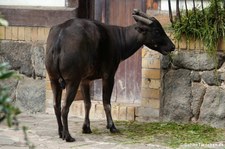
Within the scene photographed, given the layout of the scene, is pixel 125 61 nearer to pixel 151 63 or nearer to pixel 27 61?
pixel 151 63

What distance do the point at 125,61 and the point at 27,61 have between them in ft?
5.29

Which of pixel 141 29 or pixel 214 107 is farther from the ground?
pixel 141 29

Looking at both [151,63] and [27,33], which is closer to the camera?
[151,63]

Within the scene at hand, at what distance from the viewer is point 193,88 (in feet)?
22.6

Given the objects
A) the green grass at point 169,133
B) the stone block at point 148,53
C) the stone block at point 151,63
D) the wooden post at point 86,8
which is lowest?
the green grass at point 169,133

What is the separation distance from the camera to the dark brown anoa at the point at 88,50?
583 centimetres

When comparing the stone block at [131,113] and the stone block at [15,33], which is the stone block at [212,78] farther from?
the stone block at [15,33]

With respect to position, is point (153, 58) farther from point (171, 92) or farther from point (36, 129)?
point (36, 129)

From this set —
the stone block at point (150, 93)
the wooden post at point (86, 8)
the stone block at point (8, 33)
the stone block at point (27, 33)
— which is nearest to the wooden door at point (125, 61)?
the wooden post at point (86, 8)

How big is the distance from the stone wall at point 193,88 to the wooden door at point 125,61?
827mm

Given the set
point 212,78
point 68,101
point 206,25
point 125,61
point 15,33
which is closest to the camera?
point 68,101

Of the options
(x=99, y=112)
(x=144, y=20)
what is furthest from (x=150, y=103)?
(x=144, y=20)

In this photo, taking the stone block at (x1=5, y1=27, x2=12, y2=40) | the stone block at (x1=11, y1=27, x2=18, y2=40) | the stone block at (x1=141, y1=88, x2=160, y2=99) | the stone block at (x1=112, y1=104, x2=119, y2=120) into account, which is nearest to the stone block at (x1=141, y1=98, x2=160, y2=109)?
the stone block at (x1=141, y1=88, x2=160, y2=99)

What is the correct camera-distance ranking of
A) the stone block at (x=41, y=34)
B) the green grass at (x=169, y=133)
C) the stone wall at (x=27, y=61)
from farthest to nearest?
the stone wall at (x=27, y=61)
the stone block at (x=41, y=34)
the green grass at (x=169, y=133)
